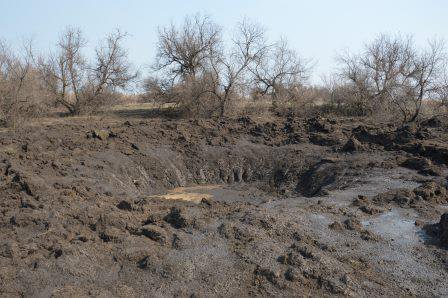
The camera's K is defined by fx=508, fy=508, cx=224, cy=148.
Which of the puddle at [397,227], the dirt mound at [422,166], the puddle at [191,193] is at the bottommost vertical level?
the puddle at [191,193]

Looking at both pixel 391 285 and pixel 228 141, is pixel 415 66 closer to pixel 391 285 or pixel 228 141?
pixel 228 141

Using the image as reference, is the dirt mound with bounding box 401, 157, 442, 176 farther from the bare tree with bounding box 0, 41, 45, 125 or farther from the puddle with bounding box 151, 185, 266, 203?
the bare tree with bounding box 0, 41, 45, 125

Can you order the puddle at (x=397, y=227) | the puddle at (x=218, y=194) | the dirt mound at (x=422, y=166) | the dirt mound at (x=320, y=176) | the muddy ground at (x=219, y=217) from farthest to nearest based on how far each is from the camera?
the dirt mound at (x=320, y=176)
the puddle at (x=218, y=194)
the dirt mound at (x=422, y=166)
the puddle at (x=397, y=227)
the muddy ground at (x=219, y=217)

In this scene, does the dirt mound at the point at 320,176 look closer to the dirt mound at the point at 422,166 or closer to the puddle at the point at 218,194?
the puddle at the point at 218,194

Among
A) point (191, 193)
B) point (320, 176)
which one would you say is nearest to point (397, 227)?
point (320, 176)

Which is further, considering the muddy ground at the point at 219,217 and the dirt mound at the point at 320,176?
the dirt mound at the point at 320,176

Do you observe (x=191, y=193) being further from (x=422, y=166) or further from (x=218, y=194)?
(x=422, y=166)

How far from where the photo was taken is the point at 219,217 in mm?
8625

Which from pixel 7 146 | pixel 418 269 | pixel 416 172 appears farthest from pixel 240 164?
pixel 418 269

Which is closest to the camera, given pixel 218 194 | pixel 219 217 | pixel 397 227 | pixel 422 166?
pixel 219 217

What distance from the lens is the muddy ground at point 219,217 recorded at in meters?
6.66

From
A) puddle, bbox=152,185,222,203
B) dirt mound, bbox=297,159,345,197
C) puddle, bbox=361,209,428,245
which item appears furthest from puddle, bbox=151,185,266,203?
puddle, bbox=361,209,428,245

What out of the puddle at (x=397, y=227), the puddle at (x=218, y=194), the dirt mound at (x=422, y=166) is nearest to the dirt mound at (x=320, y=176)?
the puddle at (x=218, y=194)

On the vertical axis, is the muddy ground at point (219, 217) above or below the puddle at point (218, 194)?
above
